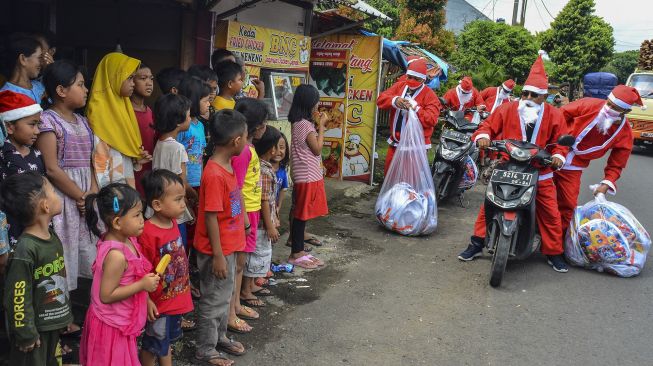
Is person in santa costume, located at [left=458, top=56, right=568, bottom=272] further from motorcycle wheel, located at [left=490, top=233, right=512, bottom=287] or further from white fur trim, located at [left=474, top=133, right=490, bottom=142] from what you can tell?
motorcycle wheel, located at [left=490, top=233, right=512, bottom=287]

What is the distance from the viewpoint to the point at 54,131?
10.5 ft

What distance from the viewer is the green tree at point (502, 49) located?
19500 mm

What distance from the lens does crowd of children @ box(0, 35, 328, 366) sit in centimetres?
257

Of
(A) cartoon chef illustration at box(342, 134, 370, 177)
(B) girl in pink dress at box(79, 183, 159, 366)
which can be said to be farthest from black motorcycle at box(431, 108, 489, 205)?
A: (B) girl in pink dress at box(79, 183, 159, 366)

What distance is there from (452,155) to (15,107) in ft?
17.5

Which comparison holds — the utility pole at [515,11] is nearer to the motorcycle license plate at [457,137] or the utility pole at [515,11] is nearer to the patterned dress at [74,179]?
the motorcycle license plate at [457,137]

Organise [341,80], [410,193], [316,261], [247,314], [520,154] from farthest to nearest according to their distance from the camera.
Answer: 1. [341,80]
2. [410,193]
3. [316,261]
4. [520,154]
5. [247,314]

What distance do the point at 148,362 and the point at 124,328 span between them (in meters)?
0.45

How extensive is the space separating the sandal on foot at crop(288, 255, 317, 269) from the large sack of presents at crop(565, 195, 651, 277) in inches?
99.6

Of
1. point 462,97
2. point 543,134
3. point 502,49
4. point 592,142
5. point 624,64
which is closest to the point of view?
point 543,134

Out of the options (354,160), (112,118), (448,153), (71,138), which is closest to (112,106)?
(112,118)

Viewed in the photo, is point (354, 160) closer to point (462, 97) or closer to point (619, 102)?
point (462, 97)

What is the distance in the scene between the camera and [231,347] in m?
3.44

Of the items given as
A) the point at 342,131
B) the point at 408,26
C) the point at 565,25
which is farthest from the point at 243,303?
the point at 565,25
